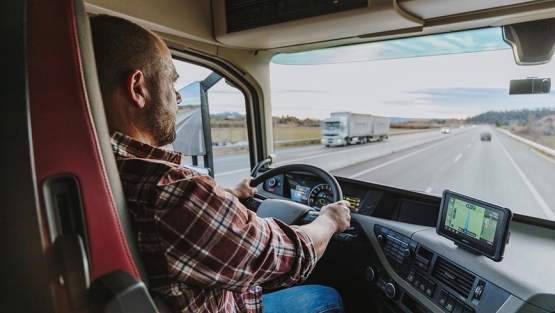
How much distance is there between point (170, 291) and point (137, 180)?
12.4 inches

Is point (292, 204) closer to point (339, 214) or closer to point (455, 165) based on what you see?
point (339, 214)

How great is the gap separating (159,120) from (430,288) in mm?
1431

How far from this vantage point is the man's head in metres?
0.97

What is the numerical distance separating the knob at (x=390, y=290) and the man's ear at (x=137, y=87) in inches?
61.7

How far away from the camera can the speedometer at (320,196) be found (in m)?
2.36

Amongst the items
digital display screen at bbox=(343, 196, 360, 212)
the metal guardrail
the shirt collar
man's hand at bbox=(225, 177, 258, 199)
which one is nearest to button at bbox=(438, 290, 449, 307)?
digital display screen at bbox=(343, 196, 360, 212)

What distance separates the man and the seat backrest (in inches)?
5.5

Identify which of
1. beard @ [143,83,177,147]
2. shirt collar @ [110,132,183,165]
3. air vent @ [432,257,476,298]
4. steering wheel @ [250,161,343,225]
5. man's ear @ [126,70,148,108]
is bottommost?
air vent @ [432,257,476,298]

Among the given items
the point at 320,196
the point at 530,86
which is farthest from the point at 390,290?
the point at 530,86

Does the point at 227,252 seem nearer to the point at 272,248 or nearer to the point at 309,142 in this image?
the point at 272,248

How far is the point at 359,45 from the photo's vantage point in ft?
8.00

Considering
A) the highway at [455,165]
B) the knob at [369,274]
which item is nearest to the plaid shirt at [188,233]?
the knob at [369,274]

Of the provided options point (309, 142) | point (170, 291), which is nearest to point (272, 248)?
point (170, 291)

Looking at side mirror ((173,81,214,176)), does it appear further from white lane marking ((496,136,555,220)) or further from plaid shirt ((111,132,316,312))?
white lane marking ((496,136,555,220))
